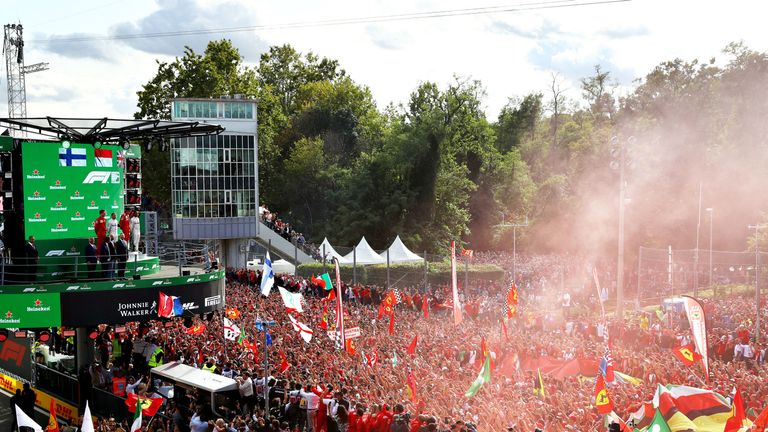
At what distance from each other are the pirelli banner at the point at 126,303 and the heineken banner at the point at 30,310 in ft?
0.67

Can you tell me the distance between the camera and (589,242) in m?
61.7

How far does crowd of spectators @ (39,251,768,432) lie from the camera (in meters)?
15.9

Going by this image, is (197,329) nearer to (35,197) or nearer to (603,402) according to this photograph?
(35,197)

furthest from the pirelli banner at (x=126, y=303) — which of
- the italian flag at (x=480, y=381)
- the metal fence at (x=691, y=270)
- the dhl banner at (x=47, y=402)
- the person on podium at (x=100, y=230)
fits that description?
the metal fence at (x=691, y=270)

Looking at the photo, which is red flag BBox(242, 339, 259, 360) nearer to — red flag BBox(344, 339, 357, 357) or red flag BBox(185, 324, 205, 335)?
red flag BBox(185, 324, 205, 335)

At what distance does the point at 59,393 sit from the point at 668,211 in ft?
144

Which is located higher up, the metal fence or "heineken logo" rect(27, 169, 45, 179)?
"heineken logo" rect(27, 169, 45, 179)

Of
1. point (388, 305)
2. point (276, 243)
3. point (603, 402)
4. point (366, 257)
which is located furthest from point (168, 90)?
point (603, 402)

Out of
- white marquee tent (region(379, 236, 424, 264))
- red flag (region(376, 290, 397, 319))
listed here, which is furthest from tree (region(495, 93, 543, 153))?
red flag (region(376, 290, 397, 319))

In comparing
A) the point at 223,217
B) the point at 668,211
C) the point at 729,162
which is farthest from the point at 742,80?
the point at 223,217

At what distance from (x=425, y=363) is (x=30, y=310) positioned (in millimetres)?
9666

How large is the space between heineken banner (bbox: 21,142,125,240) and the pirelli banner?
256 centimetres

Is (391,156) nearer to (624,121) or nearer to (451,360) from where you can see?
(624,121)

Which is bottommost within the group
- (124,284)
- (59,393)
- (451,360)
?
(59,393)
